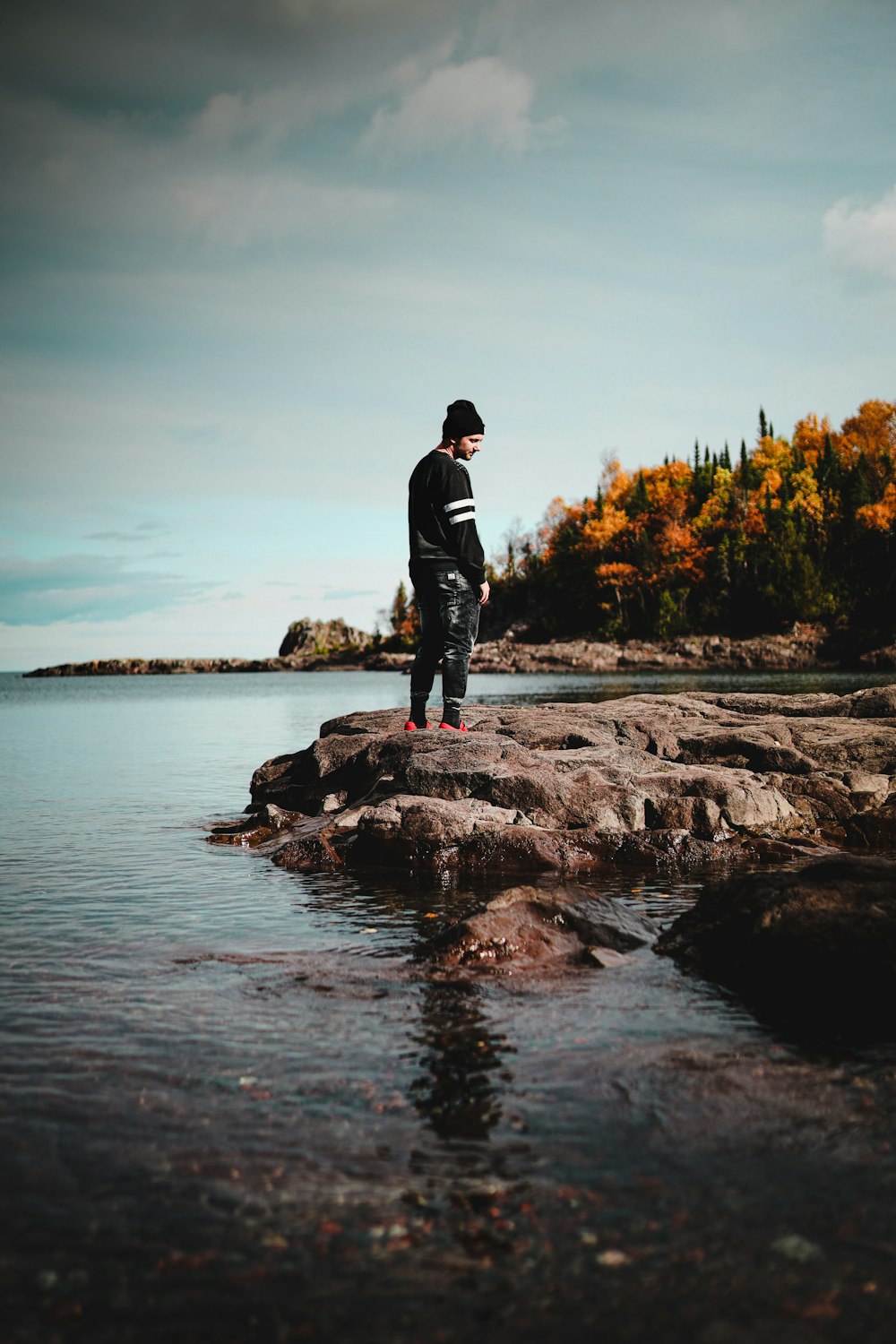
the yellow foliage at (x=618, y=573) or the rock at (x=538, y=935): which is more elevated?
the yellow foliage at (x=618, y=573)

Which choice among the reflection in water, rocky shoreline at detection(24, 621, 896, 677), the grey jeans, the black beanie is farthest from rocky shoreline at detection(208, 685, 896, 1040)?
rocky shoreline at detection(24, 621, 896, 677)

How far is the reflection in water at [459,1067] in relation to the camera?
3.63 metres

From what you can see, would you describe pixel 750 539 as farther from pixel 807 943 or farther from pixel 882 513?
pixel 807 943

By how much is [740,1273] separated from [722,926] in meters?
2.98

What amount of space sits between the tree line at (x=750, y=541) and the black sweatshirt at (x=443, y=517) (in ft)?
273

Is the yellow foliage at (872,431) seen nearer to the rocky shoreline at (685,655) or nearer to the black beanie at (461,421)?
the rocky shoreline at (685,655)

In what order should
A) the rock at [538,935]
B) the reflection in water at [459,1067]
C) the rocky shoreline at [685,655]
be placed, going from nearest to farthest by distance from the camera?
the reflection in water at [459,1067], the rock at [538,935], the rocky shoreline at [685,655]

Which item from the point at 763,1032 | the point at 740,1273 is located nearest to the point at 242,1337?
the point at 740,1273

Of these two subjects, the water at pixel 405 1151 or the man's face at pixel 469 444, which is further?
the man's face at pixel 469 444

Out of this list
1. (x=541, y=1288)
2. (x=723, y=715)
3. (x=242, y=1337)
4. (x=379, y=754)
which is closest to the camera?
(x=242, y=1337)

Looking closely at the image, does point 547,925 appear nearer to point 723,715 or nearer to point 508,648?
point 723,715

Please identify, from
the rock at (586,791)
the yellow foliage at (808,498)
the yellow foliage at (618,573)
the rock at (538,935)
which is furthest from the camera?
the yellow foliage at (618,573)

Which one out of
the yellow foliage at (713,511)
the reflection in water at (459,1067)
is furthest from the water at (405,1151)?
the yellow foliage at (713,511)

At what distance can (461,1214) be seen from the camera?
3.00m
